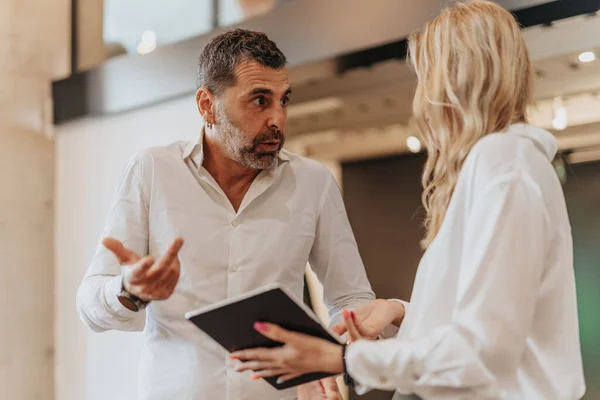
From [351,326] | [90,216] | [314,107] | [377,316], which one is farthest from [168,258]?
[90,216]

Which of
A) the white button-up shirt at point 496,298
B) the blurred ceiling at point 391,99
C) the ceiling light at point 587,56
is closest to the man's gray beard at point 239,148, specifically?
the white button-up shirt at point 496,298

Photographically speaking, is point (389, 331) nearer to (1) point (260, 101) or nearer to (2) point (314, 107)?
(1) point (260, 101)

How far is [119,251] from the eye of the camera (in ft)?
4.48

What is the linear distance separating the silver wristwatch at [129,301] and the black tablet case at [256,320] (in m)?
0.26

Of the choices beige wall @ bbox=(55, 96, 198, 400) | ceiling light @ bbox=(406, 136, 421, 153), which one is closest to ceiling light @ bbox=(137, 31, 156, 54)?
beige wall @ bbox=(55, 96, 198, 400)

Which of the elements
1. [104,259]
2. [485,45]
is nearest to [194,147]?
[104,259]

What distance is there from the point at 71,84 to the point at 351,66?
1.73 meters

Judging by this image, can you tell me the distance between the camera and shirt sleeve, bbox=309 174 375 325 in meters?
1.85

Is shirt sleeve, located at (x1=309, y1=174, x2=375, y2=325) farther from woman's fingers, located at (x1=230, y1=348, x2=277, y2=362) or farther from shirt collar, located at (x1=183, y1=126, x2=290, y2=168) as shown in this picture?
woman's fingers, located at (x1=230, y1=348, x2=277, y2=362)

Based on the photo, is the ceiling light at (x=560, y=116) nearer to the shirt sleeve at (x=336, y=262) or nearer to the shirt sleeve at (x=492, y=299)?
the shirt sleeve at (x=336, y=262)

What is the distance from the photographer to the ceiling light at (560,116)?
305cm

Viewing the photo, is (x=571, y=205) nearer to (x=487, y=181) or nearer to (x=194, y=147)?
(x=194, y=147)

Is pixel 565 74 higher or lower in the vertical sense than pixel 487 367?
higher

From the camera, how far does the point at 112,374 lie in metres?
3.49
